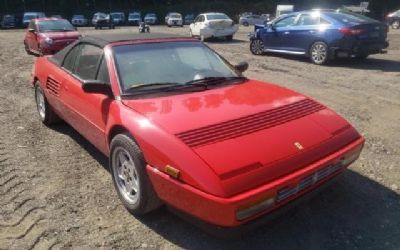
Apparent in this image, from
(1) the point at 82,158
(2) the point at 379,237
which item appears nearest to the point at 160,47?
(1) the point at 82,158

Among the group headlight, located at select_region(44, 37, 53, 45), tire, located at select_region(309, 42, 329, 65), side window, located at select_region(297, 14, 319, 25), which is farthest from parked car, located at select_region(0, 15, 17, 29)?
tire, located at select_region(309, 42, 329, 65)

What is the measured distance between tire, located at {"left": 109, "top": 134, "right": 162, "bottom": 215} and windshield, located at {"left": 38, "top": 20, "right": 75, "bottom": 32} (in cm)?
1281

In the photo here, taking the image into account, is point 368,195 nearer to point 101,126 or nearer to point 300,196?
point 300,196

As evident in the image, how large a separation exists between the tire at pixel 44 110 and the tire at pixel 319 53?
26.1 ft

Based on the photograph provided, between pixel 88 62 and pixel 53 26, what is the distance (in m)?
11.9

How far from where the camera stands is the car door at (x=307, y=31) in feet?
38.5

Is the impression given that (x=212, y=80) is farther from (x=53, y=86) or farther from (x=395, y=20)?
(x=395, y=20)

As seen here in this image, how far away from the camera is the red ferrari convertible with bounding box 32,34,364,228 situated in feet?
9.59

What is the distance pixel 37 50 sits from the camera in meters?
14.9

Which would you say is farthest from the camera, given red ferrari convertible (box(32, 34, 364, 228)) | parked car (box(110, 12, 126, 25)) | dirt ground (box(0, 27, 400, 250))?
parked car (box(110, 12, 126, 25))

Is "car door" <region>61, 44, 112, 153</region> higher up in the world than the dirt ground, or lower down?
higher up

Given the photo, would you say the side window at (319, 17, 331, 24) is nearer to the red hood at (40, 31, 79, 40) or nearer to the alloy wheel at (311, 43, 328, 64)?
the alloy wheel at (311, 43, 328, 64)

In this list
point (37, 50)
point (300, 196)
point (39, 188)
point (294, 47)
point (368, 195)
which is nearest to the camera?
point (300, 196)

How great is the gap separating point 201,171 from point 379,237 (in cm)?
159
